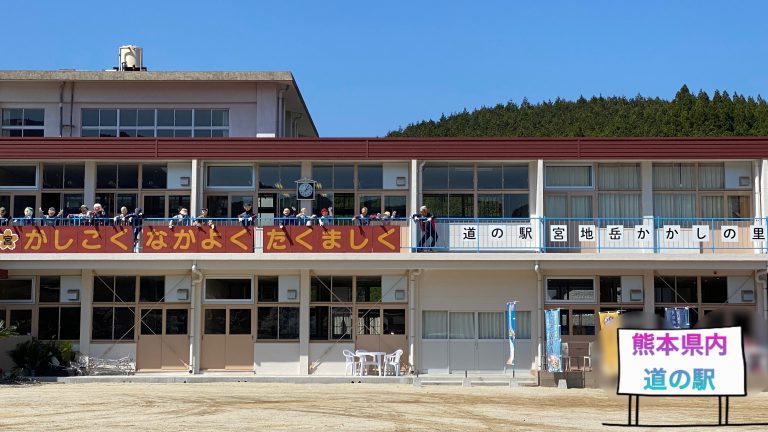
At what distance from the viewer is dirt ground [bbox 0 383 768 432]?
17.7m

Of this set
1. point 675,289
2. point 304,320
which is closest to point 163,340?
Result: point 304,320

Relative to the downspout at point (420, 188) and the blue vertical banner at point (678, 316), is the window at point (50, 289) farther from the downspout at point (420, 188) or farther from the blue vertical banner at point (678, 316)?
the blue vertical banner at point (678, 316)

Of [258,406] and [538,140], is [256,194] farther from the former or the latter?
[258,406]

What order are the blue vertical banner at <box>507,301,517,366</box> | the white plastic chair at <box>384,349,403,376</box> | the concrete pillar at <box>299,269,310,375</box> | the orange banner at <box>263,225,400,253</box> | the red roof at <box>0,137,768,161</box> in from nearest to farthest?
the blue vertical banner at <box>507,301,517,366</box>, the white plastic chair at <box>384,349,403,376</box>, the orange banner at <box>263,225,400,253</box>, the concrete pillar at <box>299,269,310,375</box>, the red roof at <box>0,137,768,161</box>

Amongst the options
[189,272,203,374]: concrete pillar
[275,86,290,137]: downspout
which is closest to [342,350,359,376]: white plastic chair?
[189,272,203,374]: concrete pillar

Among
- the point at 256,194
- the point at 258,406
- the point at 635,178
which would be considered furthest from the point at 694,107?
the point at 258,406

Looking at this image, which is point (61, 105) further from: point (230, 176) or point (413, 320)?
point (413, 320)

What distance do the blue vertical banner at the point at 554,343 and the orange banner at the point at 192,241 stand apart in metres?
8.53

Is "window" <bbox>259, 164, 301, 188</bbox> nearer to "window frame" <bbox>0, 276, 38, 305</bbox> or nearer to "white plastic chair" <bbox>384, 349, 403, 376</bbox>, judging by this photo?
"white plastic chair" <bbox>384, 349, 403, 376</bbox>

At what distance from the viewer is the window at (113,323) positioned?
29.5 metres

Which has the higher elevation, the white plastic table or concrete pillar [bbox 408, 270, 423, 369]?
concrete pillar [bbox 408, 270, 423, 369]

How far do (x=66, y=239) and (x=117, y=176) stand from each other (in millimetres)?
2632

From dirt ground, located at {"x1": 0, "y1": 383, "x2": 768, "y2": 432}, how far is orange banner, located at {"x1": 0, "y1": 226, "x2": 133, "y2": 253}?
178 inches

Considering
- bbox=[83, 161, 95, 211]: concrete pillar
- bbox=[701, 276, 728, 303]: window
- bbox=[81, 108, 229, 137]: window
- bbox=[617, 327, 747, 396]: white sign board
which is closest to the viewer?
bbox=[617, 327, 747, 396]: white sign board
